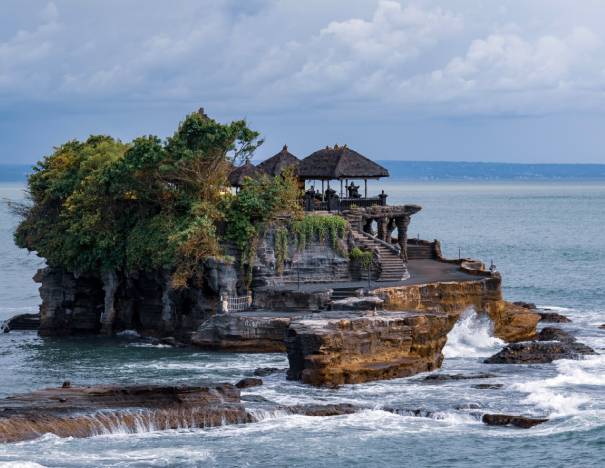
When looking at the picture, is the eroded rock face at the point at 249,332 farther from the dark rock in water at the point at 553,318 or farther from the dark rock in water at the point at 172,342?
the dark rock in water at the point at 553,318

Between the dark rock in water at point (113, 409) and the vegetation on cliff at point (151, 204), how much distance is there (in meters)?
14.3

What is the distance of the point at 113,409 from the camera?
38.7m

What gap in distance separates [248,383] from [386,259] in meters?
15.5

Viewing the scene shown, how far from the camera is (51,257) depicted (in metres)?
59.0

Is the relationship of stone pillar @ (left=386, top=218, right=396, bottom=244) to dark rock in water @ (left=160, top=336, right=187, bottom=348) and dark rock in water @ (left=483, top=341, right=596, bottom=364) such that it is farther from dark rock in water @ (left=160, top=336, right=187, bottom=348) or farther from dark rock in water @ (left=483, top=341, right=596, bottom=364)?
dark rock in water @ (left=483, top=341, right=596, bottom=364)

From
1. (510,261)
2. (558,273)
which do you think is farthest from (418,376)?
(510,261)

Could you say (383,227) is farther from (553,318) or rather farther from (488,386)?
(488,386)

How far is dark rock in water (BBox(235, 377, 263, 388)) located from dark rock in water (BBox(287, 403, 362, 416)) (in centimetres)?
392

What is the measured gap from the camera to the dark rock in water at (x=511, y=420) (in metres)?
38.5

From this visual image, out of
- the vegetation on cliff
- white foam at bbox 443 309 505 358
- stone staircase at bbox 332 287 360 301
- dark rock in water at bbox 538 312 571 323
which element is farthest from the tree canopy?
dark rock in water at bbox 538 312 571 323

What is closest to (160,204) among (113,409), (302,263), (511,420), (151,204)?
(151,204)

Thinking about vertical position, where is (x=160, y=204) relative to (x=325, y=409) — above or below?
above

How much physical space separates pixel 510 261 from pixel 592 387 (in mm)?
58545

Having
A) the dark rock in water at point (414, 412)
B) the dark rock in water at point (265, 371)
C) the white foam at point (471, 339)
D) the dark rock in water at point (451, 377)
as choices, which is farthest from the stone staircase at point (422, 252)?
the dark rock in water at point (414, 412)
